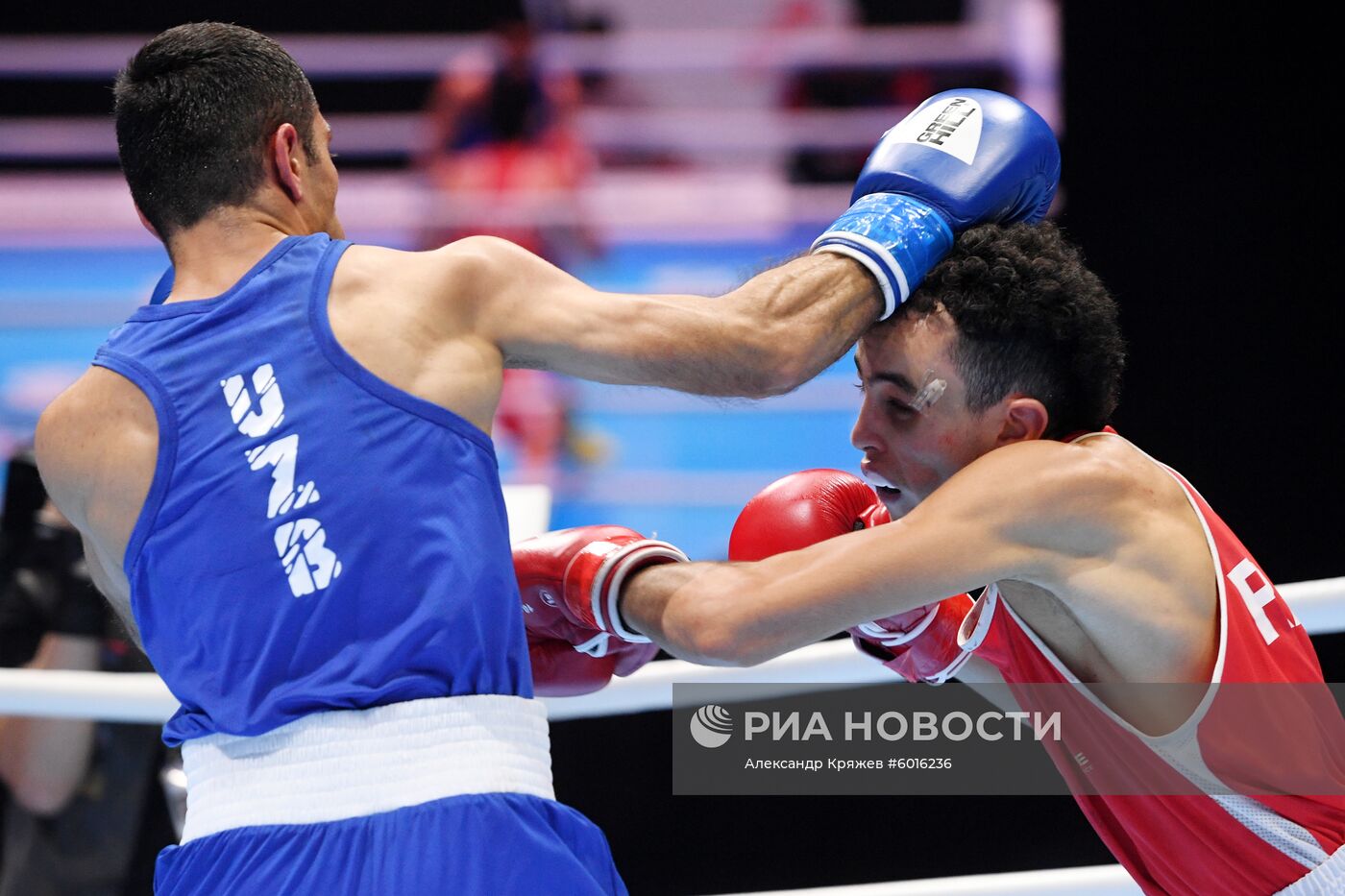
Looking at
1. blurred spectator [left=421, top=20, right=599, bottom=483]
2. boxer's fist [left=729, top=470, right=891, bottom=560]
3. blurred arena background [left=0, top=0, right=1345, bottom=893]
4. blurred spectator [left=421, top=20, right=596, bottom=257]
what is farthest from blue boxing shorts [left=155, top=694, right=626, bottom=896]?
blurred spectator [left=421, top=20, right=596, bottom=257]

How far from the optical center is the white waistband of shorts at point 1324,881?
1997 millimetres

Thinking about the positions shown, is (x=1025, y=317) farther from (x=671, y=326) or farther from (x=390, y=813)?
(x=390, y=813)

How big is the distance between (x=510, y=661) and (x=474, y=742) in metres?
0.13

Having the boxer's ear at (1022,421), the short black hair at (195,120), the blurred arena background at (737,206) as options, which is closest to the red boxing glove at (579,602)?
the boxer's ear at (1022,421)

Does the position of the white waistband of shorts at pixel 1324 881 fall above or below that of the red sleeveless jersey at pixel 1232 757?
below

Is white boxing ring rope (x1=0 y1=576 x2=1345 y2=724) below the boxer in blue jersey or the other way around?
below

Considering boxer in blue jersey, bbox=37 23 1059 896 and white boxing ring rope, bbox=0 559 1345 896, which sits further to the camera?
white boxing ring rope, bbox=0 559 1345 896

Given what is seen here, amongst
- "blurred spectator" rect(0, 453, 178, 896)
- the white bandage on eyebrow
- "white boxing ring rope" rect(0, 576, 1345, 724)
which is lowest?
"blurred spectator" rect(0, 453, 178, 896)

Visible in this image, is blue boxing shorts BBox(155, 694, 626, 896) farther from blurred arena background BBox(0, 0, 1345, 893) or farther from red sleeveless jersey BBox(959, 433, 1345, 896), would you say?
blurred arena background BBox(0, 0, 1345, 893)

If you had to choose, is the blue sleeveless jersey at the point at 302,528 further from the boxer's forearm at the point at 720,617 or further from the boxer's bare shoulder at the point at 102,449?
the boxer's forearm at the point at 720,617

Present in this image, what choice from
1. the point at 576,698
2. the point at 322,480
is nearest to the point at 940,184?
the point at 322,480

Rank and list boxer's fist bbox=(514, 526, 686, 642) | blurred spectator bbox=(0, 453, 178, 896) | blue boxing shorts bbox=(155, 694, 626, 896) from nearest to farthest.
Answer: blue boxing shorts bbox=(155, 694, 626, 896) < boxer's fist bbox=(514, 526, 686, 642) < blurred spectator bbox=(0, 453, 178, 896)

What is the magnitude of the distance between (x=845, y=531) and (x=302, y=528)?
3.54 ft

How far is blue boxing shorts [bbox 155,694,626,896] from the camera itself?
5.43ft
